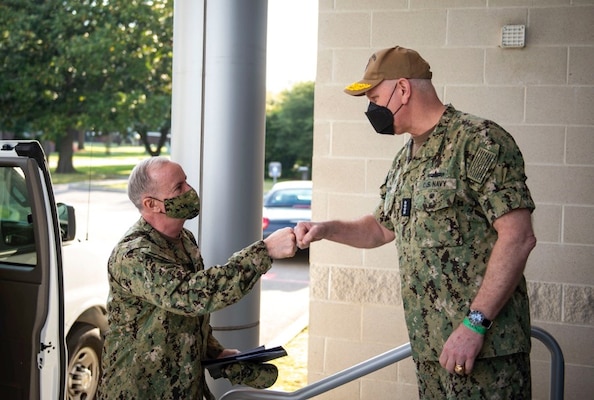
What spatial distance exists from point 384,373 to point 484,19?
251 cm

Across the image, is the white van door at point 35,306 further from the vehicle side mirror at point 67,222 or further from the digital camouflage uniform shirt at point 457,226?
the digital camouflage uniform shirt at point 457,226

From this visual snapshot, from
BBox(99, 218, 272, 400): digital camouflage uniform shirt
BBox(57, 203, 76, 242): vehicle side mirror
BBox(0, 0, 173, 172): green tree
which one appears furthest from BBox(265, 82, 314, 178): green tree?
BBox(99, 218, 272, 400): digital camouflage uniform shirt

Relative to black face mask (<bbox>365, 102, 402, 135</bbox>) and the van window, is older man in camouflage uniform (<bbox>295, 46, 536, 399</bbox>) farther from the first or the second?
the van window

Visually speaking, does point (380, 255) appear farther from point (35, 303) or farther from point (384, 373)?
point (35, 303)

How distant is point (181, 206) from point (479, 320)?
120cm

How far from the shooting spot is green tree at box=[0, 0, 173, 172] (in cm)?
2075

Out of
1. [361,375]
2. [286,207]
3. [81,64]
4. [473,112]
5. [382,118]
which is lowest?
[286,207]

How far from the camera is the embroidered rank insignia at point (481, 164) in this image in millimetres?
2828

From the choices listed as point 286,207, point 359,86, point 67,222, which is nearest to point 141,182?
point 359,86

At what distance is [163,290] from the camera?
9.01ft

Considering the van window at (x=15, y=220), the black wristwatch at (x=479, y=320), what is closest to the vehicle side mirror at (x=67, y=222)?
the van window at (x=15, y=220)

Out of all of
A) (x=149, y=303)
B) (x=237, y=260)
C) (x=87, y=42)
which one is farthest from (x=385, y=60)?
(x=87, y=42)

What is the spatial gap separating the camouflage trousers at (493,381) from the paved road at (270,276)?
3.40 metres

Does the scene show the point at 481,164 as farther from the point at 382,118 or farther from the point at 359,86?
the point at 359,86
